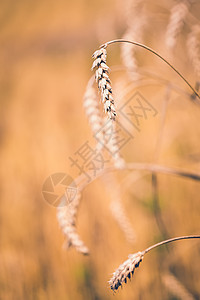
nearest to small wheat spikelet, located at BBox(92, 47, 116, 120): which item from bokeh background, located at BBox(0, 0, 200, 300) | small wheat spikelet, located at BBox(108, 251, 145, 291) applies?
small wheat spikelet, located at BBox(108, 251, 145, 291)

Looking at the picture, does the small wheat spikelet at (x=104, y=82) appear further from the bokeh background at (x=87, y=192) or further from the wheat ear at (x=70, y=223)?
the bokeh background at (x=87, y=192)

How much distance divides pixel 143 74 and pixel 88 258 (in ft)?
2.26

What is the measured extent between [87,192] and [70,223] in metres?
0.73

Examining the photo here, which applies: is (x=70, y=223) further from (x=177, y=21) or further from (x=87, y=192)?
(x=87, y=192)

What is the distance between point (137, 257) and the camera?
35cm

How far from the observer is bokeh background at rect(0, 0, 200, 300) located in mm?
809

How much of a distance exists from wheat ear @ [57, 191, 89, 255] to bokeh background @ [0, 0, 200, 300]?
1.29ft

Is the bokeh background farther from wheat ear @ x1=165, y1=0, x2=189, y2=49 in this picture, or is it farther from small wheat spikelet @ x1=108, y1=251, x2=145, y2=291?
small wheat spikelet @ x1=108, y1=251, x2=145, y2=291

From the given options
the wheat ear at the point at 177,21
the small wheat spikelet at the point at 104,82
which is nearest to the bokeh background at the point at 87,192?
the wheat ear at the point at 177,21

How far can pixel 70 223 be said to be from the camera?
49cm

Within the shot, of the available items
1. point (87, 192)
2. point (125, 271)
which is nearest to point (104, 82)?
point (125, 271)

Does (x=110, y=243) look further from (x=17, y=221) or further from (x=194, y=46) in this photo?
(x=194, y=46)

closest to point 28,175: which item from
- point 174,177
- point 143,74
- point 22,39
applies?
point 174,177

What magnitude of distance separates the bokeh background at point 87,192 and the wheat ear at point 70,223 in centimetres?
39
